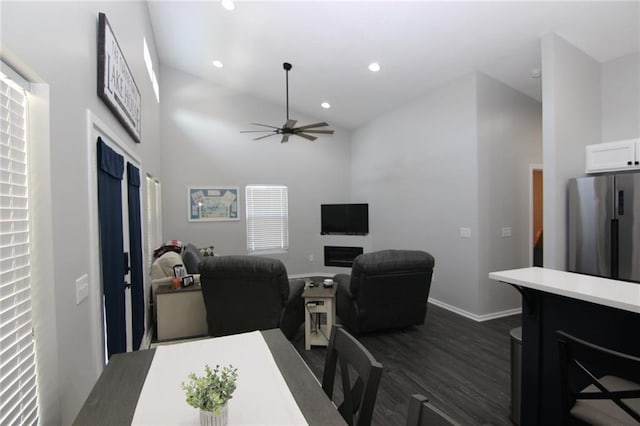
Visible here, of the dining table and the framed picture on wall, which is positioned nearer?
the dining table

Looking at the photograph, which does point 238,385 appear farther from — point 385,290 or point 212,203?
point 212,203

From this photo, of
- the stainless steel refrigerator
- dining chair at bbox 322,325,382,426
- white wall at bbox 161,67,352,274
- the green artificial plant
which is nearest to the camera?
the green artificial plant

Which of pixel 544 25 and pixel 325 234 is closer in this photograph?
pixel 544 25

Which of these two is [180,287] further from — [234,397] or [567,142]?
[567,142]

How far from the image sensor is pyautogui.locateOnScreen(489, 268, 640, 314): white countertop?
4.44 feet

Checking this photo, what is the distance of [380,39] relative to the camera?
3760 millimetres

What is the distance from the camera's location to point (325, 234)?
23.0ft

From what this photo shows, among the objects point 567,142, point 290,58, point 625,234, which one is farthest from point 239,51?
point 625,234

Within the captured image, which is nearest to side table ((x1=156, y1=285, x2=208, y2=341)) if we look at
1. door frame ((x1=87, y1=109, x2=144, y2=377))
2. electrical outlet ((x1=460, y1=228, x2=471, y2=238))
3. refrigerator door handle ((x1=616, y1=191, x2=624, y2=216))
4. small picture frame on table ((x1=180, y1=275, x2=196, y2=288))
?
small picture frame on table ((x1=180, y1=275, x2=196, y2=288))

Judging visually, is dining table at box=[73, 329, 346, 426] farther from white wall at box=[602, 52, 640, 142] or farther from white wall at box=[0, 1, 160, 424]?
white wall at box=[602, 52, 640, 142]

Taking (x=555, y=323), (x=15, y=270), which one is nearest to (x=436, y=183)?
(x=555, y=323)

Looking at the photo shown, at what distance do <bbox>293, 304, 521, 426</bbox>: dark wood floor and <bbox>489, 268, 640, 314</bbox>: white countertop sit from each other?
3.92 ft

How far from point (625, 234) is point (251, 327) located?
3.95 meters

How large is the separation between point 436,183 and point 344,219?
8.25 ft
